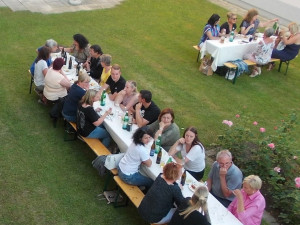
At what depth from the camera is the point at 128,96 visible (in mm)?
7254

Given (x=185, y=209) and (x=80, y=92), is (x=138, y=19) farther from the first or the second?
(x=185, y=209)

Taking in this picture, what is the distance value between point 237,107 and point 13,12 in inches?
290

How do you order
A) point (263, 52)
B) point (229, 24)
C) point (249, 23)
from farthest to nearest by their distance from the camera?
1. point (249, 23)
2. point (229, 24)
3. point (263, 52)

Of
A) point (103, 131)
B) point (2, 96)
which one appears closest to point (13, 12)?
point (2, 96)

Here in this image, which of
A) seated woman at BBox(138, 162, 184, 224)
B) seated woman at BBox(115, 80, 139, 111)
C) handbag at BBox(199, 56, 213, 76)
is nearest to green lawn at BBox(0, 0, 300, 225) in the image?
handbag at BBox(199, 56, 213, 76)

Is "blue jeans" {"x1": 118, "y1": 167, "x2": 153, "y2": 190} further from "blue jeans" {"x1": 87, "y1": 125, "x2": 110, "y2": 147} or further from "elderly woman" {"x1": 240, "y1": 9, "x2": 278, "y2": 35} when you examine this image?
"elderly woman" {"x1": 240, "y1": 9, "x2": 278, "y2": 35}

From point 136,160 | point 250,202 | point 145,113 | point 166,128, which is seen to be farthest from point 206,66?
point 250,202

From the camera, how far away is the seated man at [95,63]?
27.5 ft

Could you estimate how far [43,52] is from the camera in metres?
7.89

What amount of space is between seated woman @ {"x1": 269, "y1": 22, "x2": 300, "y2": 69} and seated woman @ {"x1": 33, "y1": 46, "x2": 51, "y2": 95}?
242 inches

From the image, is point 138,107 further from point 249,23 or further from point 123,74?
point 249,23

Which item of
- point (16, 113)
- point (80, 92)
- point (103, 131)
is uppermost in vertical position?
point (80, 92)

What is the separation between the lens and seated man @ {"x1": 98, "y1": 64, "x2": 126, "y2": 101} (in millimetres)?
7492

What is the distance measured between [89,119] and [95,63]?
2.18 metres
